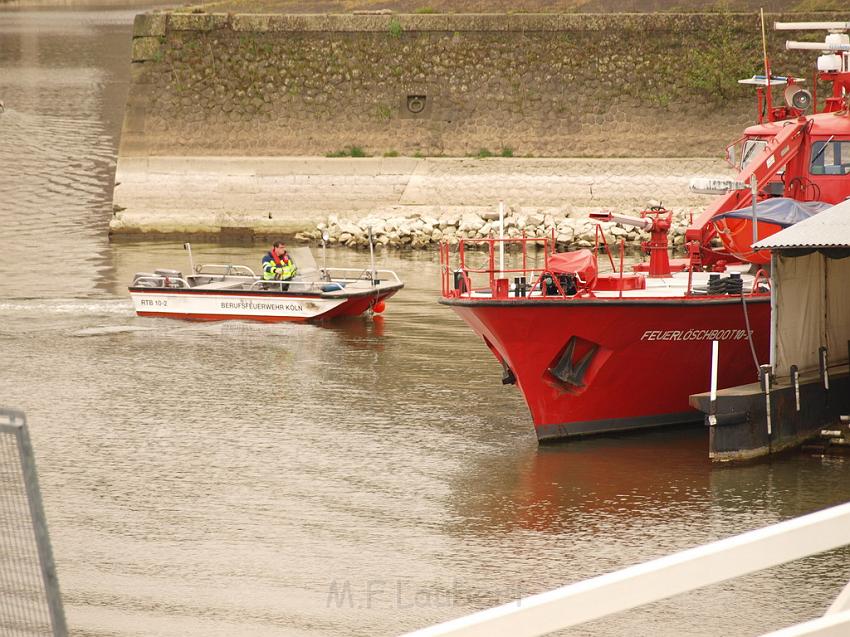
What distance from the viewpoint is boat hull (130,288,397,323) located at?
797 inches

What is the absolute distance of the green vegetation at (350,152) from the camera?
105 ft

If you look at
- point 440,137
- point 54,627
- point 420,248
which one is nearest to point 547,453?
point 54,627

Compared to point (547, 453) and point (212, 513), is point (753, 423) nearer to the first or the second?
point (547, 453)

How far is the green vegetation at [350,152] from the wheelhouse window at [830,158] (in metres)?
17.9

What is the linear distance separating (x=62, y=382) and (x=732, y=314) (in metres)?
7.86

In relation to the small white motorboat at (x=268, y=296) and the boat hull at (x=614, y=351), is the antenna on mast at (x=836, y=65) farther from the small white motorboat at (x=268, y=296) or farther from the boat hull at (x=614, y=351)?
the small white motorboat at (x=268, y=296)

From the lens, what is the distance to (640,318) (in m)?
13.1

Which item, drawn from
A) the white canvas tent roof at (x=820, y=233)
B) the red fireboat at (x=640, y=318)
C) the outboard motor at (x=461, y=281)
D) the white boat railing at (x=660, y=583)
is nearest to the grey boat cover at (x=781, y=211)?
the red fireboat at (x=640, y=318)

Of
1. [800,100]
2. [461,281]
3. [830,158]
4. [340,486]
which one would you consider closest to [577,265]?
[461,281]

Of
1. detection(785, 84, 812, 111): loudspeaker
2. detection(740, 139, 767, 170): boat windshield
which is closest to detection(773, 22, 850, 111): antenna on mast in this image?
detection(785, 84, 812, 111): loudspeaker

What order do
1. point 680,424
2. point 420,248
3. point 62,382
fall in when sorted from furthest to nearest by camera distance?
point 420,248, point 62,382, point 680,424

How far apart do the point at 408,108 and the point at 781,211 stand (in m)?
18.8

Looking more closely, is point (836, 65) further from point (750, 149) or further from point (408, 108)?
point (408, 108)

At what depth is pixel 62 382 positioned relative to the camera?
16656mm
